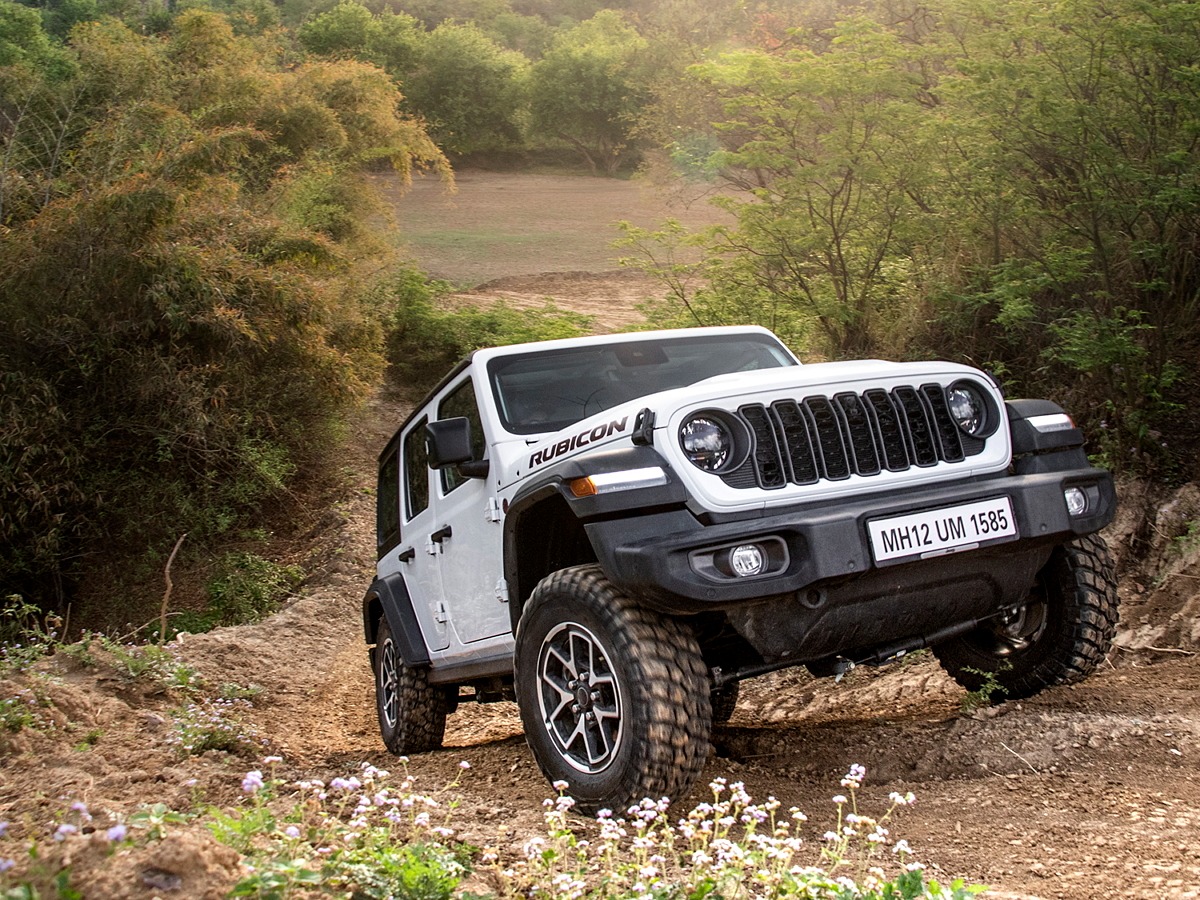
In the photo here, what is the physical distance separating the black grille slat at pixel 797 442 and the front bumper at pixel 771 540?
109mm

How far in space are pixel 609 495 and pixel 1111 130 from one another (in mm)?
5131

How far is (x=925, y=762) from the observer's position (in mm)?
4094

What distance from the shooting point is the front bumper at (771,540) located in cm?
331

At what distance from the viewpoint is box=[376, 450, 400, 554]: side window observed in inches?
244

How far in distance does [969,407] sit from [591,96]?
142ft

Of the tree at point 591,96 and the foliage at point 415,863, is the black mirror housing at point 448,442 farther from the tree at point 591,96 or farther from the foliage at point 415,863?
the tree at point 591,96

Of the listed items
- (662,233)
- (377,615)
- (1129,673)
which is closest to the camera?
(1129,673)

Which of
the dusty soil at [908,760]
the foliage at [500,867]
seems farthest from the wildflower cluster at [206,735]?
the foliage at [500,867]

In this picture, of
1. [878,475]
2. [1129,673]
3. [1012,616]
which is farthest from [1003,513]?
[1129,673]

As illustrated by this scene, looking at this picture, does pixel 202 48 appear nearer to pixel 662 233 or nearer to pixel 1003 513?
pixel 662 233

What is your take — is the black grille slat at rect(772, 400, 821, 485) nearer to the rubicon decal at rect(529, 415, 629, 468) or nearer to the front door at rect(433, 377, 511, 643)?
the rubicon decal at rect(529, 415, 629, 468)

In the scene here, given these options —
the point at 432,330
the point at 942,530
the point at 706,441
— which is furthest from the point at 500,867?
the point at 432,330

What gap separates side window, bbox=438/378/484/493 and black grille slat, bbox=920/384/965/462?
71.2 inches

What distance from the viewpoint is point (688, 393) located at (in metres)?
3.68
